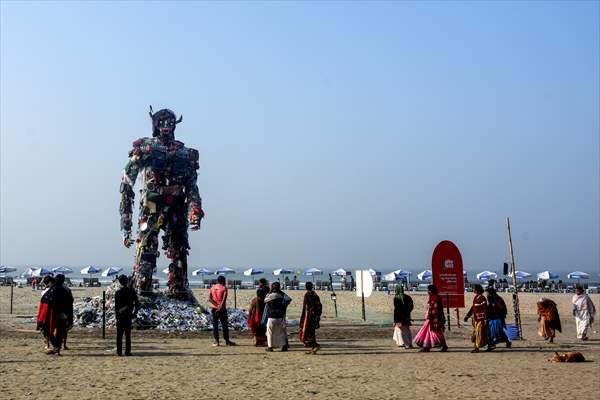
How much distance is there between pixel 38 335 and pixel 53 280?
4.70 metres

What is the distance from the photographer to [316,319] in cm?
1564

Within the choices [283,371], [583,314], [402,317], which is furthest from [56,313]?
[583,314]

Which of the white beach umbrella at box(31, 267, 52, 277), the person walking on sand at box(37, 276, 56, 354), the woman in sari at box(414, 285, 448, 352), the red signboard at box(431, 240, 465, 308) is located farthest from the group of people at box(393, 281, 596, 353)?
the white beach umbrella at box(31, 267, 52, 277)

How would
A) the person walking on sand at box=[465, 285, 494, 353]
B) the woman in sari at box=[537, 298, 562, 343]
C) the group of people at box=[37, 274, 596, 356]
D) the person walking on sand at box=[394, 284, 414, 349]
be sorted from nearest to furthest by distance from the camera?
the group of people at box=[37, 274, 596, 356]
the person walking on sand at box=[465, 285, 494, 353]
the person walking on sand at box=[394, 284, 414, 349]
the woman in sari at box=[537, 298, 562, 343]

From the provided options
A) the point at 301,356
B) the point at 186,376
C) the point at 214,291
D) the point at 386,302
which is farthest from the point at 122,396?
the point at 386,302

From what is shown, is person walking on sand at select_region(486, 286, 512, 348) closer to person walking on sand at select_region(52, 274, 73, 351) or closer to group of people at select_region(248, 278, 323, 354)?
group of people at select_region(248, 278, 323, 354)

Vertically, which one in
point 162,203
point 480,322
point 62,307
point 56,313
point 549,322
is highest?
point 162,203

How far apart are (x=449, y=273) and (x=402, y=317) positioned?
478 cm

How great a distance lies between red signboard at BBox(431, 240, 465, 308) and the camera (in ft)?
69.2

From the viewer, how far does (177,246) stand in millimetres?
21062

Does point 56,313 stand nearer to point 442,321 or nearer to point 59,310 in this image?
point 59,310

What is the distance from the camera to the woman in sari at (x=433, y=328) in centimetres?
1656

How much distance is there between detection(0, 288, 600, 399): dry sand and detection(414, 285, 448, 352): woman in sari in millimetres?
336

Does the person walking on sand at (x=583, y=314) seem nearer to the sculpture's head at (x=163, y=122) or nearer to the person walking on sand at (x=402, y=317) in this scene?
the person walking on sand at (x=402, y=317)
